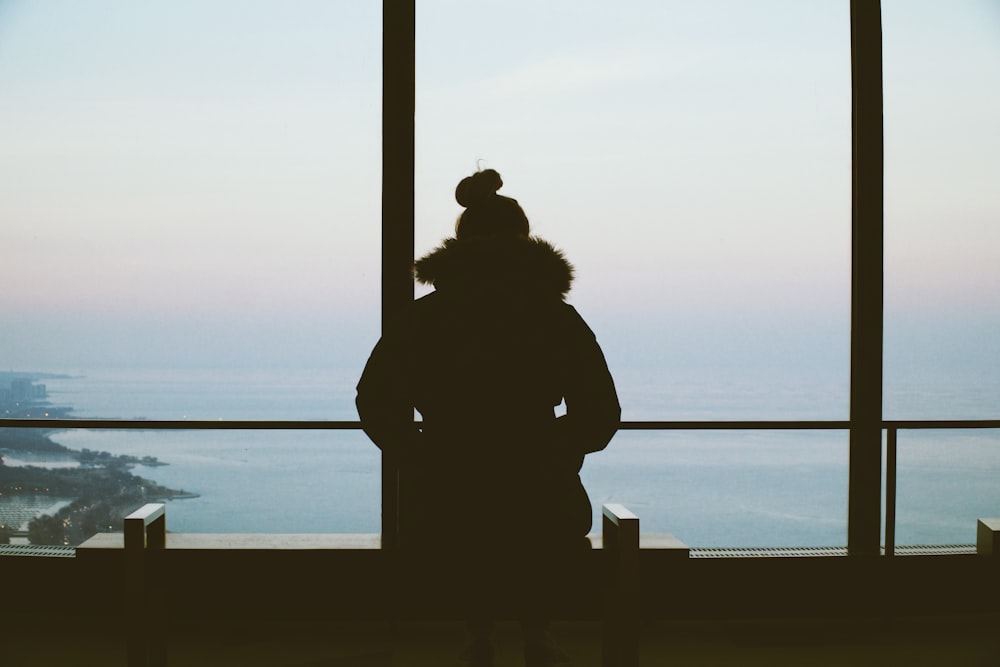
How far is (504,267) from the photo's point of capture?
160 centimetres

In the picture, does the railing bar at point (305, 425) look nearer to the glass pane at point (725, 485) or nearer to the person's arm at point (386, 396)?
the person's arm at point (386, 396)

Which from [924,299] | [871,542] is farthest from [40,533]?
[924,299]

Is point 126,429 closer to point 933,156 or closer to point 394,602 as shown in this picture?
point 394,602

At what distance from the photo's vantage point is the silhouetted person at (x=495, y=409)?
1590mm

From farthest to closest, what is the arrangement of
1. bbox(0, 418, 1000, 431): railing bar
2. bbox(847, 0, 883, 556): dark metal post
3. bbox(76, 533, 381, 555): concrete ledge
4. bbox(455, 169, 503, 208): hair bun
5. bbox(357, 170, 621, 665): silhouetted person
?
bbox(847, 0, 883, 556): dark metal post, bbox(0, 418, 1000, 431): railing bar, bbox(76, 533, 381, 555): concrete ledge, bbox(455, 169, 503, 208): hair bun, bbox(357, 170, 621, 665): silhouetted person

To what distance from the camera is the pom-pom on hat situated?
169 cm

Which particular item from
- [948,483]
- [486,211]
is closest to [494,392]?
[486,211]

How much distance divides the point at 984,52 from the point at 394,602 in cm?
308

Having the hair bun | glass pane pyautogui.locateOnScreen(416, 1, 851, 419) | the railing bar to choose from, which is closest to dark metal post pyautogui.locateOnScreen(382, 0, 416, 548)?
glass pane pyautogui.locateOnScreen(416, 1, 851, 419)

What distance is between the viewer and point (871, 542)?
8.71 feet

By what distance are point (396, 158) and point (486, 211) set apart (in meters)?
0.94

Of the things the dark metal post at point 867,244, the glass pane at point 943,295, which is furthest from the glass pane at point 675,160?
the glass pane at point 943,295

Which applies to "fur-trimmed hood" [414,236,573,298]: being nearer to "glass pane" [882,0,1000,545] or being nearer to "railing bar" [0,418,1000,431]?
"railing bar" [0,418,1000,431]

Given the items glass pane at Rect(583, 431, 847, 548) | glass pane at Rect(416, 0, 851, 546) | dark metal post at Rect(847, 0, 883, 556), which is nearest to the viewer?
dark metal post at Rect(847, 0, 883, 556)
